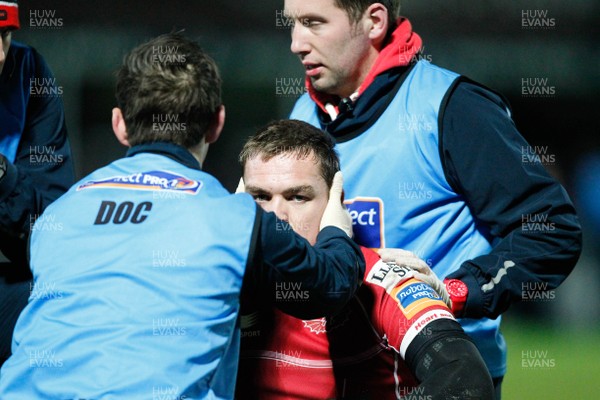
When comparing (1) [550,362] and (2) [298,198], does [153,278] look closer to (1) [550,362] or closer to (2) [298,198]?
(2) [298,198]

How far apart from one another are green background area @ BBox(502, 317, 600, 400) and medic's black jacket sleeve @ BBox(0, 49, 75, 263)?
12.0 feet

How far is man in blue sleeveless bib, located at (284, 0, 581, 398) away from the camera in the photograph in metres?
2.81

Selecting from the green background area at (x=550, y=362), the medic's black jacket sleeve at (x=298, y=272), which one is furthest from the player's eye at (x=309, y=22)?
the green background area at (x=550, y=362)

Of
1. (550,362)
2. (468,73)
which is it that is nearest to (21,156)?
(468,73)

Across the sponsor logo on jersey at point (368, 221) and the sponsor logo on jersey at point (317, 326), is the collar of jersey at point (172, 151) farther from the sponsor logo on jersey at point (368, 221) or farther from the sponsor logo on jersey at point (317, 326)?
the sponsor logo on jersey at point (368, 221)

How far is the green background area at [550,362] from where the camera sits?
6.44 metres

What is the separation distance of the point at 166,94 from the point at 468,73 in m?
5.69

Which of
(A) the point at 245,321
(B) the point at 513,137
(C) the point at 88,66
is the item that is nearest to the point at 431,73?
(B) the point at 513,137

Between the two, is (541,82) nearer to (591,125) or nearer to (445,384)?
(591,125)

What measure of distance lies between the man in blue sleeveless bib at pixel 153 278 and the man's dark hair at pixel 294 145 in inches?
19.0

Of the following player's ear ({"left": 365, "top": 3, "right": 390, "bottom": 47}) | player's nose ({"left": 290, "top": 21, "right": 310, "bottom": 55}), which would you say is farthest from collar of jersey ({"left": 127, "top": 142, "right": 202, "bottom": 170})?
player's ear ({"left": 365, "top": 3, "right": 390, "bottom": 47})

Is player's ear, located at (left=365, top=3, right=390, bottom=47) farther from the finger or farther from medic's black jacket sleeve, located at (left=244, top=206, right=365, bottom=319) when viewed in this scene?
medic's black jacket sleeve, located at (left=244, top=206, right=365, bottom=319)

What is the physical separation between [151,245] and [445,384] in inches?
28.7

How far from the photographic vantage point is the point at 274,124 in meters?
2.87
